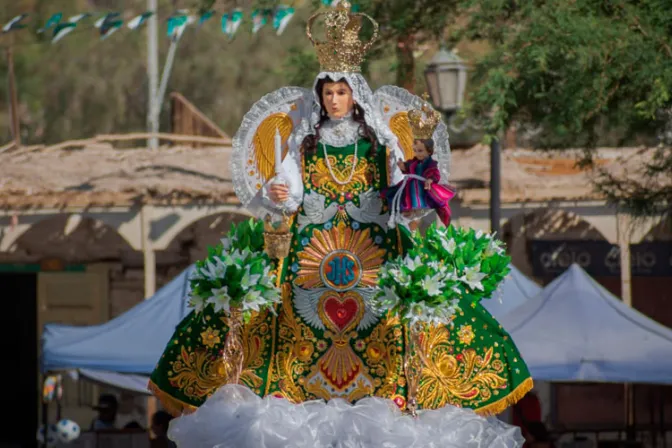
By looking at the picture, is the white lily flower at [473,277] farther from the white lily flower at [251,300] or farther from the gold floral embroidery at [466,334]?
the white lily flower at [251,300]

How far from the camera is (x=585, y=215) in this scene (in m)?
18.3

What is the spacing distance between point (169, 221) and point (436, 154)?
35.0 feet

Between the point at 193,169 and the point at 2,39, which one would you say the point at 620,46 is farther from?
the point at 2,39

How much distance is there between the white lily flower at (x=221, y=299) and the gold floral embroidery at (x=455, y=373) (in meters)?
1.05

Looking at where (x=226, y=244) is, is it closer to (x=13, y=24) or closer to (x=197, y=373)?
(x=197, y=373)

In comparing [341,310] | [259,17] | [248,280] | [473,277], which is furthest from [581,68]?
[248,280]

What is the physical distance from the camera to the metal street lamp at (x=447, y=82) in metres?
14.0

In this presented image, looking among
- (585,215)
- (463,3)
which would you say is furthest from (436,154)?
(585,215)

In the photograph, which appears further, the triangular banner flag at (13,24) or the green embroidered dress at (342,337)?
the triangular banner flag at (13,24)

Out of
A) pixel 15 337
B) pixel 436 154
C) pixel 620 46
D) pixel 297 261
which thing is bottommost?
pixel 15 337

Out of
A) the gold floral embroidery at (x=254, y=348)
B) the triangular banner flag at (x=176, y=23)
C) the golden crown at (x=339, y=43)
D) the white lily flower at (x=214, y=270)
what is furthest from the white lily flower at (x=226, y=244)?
the triangular banner flag at (x=176, y=23)

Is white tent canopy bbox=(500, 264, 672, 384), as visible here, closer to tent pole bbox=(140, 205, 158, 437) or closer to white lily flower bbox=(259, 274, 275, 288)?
white lily flower bbox=(259, 274, 275, 288)

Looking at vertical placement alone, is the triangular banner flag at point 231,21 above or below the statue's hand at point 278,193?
above

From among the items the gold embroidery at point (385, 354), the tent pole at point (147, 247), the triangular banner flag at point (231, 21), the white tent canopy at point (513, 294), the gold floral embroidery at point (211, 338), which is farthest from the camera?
the tent pole at point (147, 247)
